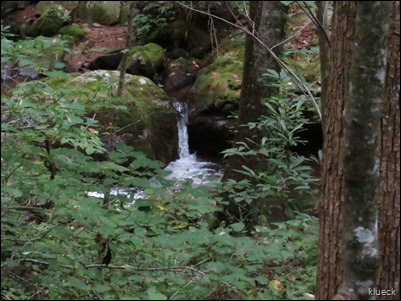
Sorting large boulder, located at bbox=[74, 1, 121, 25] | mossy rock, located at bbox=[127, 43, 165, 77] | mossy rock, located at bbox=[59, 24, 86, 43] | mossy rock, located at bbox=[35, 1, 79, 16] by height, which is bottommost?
mossy rock, located at bbox=[127, 43, 165, 77]

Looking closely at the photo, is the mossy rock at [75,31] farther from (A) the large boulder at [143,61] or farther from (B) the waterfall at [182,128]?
(B) the waterfall at [182,128]

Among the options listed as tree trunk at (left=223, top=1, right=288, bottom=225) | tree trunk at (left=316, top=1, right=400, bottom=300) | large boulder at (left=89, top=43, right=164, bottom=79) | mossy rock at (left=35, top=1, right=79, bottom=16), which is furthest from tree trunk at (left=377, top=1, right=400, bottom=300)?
mossy rock at (left=35, top=1, right=79, bottom=16)

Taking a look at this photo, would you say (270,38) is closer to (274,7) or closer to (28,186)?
(274,7)

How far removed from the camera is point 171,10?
13867 mm

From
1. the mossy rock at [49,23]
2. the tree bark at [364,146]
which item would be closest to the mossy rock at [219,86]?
the mossy rock at [49,23]

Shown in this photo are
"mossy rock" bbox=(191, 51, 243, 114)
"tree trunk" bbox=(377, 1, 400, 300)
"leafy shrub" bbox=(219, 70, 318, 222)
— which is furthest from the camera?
"mossy rock" bbox=(191, 51, 243, 114)

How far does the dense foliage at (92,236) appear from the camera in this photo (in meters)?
2.67

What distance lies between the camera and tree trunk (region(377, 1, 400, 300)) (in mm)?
2469

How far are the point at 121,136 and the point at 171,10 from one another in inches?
235

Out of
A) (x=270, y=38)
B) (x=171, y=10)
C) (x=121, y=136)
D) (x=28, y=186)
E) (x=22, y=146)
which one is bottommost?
(x=121, y=136)

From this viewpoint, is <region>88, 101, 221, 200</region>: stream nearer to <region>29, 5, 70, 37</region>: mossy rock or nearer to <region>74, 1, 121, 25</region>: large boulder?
<region>29, 5, 70, 37</region>: mossy rock

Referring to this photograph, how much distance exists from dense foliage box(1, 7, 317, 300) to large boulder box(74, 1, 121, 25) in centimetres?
1345

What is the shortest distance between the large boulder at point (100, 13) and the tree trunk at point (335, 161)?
14510 mm

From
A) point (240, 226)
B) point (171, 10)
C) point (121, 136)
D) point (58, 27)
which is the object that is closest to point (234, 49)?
point (171, 10)
